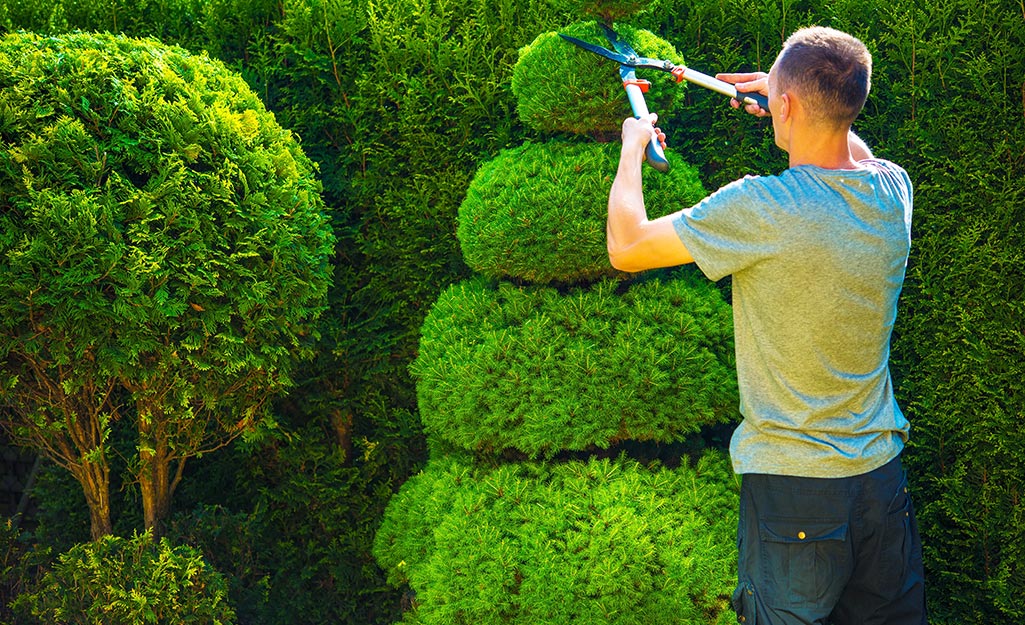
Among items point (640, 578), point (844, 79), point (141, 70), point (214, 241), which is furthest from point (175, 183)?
point (844, 79)

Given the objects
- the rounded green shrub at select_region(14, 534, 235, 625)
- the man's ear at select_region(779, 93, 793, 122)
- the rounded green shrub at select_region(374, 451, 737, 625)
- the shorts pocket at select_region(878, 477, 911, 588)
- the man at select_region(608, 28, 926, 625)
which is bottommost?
the rounded green shrub at select_region(14, 534, 235, 625)

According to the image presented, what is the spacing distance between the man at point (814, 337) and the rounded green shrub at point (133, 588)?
2460 mm

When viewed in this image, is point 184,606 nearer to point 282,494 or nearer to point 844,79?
point 282,494

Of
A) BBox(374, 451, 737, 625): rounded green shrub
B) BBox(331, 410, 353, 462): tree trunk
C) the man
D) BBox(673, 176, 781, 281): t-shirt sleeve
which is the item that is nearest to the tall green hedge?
BBox(331, 410, 353, 462): tree trunk

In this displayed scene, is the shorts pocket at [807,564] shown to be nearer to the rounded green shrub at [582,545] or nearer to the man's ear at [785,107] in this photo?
the rounded green shrub at [582,545]

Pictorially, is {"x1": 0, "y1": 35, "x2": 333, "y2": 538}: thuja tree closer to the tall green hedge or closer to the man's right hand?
the tall green hedge

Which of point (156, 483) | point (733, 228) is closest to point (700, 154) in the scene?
point (733, 228)

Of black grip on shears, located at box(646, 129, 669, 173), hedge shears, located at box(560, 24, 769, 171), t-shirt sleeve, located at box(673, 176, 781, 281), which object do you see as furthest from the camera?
hedge shears, located at box(560, 24, 769, 171)

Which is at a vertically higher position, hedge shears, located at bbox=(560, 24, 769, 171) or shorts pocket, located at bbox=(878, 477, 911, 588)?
hedge shears, located at bbox=(560, 24, 769, 171)

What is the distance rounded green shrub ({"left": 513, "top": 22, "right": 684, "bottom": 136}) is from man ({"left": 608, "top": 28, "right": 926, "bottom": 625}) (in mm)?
1166

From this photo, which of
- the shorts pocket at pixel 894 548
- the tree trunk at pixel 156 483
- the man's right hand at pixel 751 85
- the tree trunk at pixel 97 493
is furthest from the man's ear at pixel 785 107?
the tree trunk at pixel 97 493

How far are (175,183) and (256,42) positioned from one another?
1448mm

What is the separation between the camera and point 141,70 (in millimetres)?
4094

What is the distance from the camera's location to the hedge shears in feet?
10.2
